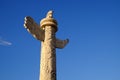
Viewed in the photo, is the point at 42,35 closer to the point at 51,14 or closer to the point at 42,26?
the point at 42,26

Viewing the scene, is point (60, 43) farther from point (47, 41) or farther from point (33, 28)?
point (33, 28)

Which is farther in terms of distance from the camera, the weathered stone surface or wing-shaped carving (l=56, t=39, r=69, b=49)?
wing-shaped carving (l=56, t=39, r=69, b=49)

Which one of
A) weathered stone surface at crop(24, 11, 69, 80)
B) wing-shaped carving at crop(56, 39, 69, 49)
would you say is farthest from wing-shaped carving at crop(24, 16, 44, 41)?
wing-shaped carving at crop(56, 39, 69, 49)

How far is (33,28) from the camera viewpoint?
1099cm

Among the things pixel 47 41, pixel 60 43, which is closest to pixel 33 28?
pixel 47 41

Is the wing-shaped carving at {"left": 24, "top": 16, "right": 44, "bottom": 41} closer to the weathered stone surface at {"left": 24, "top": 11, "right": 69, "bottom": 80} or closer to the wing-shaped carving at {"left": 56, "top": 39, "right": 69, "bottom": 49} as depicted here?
the weathered stone surface at {"left": 24, "top": 11, "right": 69, "bottom": 80}

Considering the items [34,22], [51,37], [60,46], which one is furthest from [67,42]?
[34,22]

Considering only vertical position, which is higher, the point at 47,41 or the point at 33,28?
the point at 33,28

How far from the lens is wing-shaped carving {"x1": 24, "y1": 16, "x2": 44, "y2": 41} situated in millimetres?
10630

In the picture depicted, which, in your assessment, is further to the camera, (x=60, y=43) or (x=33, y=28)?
(x=60, y=43)

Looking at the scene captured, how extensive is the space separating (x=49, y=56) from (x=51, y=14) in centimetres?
246

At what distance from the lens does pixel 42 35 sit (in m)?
11.4

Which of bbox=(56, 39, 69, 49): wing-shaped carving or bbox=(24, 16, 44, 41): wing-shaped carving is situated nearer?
bbox=(24, 16, 44, 41): wing-shaped carving

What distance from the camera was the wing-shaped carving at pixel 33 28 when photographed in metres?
10.6
